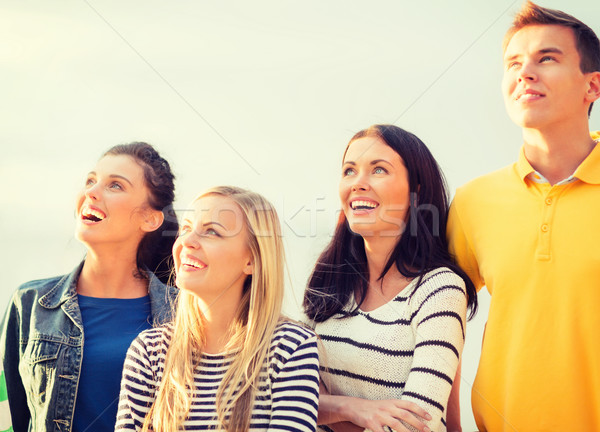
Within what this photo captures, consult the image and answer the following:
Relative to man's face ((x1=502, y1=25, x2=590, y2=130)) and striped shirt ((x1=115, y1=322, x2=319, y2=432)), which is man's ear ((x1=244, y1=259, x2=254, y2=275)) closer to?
striped shirt ((x1=115, y1=322, x2=319, y2=432))

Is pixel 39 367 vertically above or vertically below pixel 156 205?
below

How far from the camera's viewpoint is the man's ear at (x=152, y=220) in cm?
345

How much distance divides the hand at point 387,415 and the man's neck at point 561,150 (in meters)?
1.29

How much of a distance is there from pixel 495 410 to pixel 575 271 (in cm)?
74

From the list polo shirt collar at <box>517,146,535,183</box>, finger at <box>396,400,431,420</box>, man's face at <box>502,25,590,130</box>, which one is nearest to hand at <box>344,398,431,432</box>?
finger at <box>396,400,431,420</box>

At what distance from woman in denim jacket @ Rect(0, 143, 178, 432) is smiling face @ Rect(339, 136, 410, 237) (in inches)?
45.0

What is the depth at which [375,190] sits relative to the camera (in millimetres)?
2910

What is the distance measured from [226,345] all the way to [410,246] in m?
1.04

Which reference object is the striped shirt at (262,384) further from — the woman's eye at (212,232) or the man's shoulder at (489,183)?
the man's shoulder at (489,183)

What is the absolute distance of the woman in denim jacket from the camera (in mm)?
2959

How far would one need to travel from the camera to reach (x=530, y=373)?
104 inches

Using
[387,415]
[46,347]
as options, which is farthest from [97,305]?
[387,415]

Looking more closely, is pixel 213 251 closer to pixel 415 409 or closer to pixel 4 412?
pixel 415 409

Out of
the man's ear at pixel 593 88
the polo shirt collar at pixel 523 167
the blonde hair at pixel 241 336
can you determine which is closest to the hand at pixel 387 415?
the blonde hair at pixel 241 336
